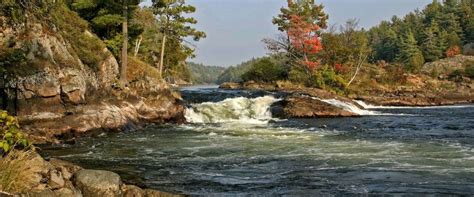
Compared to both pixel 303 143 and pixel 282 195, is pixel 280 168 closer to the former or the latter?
pixel 282 195

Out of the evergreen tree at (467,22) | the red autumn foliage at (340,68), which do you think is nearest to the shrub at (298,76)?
the red autumn foliage at (340,68)

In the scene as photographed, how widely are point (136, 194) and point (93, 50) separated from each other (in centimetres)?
1811

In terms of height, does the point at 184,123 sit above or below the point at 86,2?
below

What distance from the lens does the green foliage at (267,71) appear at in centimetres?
5582

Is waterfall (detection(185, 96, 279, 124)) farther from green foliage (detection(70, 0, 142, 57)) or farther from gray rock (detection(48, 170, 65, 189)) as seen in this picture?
gray rock (detection(48, 170, 65, 189))

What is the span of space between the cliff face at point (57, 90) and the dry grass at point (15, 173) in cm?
877

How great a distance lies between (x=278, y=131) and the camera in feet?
70.9

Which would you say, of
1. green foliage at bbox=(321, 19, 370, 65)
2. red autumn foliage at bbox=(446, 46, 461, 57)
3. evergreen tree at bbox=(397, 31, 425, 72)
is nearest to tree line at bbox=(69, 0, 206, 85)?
green foliage at bbox=(321, 19, 370, 65)

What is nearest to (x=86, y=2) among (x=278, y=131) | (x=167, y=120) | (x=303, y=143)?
(x=167, y=120)

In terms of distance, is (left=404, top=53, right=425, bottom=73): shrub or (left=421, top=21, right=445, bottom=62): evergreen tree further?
(left=421, top=21, right=445, bottom=62): evergreen tree

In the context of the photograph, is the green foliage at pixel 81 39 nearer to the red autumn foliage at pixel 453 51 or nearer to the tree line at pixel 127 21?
the tree line at pixel 127 21

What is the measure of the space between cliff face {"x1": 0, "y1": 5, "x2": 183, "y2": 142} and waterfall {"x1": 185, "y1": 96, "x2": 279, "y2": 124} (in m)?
4.07

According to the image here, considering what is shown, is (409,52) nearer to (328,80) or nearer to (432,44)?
(432,44)

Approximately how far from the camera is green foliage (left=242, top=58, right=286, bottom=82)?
5582 centimetres
